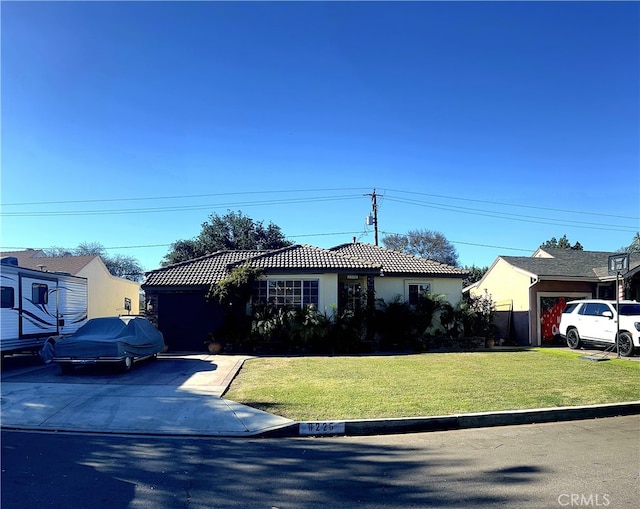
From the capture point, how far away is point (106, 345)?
1260 cm

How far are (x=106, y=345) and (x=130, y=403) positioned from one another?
3.85 metres

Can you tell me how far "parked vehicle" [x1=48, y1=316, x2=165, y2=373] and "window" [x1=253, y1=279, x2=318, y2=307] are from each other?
16.8ft

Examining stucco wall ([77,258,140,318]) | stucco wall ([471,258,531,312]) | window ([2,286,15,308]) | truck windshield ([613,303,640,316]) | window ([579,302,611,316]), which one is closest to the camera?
window ([2,286,15,308])

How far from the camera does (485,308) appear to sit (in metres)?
22.1

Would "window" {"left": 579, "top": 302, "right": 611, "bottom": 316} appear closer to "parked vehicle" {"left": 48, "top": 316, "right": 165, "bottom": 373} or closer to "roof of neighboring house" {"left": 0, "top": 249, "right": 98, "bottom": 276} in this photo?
"parked vehicle" {"left": 48, "top": 316, "right": 165, "bottom": 373}

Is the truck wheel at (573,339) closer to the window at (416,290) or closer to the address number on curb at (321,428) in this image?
the window at (416,290)

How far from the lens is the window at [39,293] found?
16.0 m

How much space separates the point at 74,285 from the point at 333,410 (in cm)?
1486

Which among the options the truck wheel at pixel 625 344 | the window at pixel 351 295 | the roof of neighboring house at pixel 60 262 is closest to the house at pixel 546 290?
the truck wheel at pixel 625 344

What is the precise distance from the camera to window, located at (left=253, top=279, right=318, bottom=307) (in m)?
19.7

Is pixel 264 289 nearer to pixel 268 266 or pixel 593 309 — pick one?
pixel 268 266

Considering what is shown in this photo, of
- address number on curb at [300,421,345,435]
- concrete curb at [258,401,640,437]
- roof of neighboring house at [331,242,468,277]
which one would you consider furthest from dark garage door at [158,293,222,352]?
concrete curb at [258,401,640,437]

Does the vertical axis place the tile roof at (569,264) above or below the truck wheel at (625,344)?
above

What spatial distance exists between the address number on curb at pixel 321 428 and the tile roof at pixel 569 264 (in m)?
16.6
